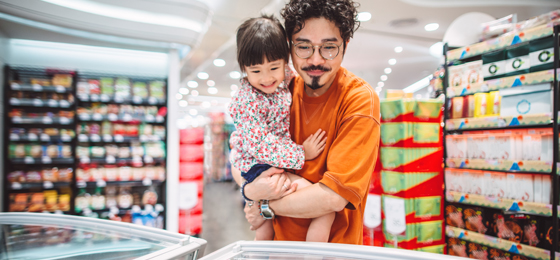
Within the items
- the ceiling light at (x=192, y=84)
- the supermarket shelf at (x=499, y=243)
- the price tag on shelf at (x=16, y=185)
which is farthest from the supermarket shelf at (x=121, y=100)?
the ceiling light at (x=192, y=84)

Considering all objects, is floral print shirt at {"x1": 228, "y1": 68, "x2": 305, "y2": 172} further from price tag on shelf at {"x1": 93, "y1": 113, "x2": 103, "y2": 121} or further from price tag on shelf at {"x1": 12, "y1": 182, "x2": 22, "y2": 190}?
price tag on shelf at {"x1": 12, "y1": 182, "x2": 22, "y2": 190}

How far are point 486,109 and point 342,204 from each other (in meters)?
2.63

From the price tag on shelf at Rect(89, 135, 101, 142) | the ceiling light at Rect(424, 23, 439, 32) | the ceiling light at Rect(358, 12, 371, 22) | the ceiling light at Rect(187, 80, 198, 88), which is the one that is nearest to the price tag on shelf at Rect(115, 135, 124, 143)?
the price tag on shelf at Rect(89, 135, 101, 142)

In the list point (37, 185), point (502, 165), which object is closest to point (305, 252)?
point (502, 165)

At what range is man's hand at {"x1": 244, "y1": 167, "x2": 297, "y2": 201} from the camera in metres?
0.99

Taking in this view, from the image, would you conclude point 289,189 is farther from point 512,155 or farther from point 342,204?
point 512,155

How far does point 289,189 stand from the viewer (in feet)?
3.38

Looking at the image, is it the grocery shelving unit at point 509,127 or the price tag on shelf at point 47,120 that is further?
the price tag on shelf at point 47,120

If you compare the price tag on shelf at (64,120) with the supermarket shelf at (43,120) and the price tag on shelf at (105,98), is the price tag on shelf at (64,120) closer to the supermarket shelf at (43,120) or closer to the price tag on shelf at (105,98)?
the supermarket shelf at (43,120)

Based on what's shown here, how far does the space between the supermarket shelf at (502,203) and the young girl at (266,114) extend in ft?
7.70

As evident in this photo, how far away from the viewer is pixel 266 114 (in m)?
1.13

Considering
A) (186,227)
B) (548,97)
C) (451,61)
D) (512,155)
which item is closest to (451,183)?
(512,155)

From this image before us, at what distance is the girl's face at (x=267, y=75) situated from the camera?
3.44 ft

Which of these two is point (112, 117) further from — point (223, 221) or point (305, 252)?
point (305, 252)
